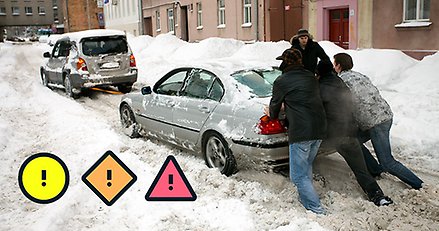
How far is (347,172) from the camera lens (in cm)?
610

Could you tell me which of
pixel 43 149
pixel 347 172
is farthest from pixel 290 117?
pixel 43 149

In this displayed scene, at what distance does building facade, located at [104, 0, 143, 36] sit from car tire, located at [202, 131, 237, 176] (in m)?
34.0

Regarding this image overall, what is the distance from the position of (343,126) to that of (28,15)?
9434 cm

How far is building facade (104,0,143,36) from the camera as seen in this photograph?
132 ft

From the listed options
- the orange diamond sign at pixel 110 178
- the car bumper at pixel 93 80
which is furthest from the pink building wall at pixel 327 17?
the orange diamond sign at pixel 110 178

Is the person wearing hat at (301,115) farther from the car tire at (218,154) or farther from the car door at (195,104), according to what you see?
the car door at (195,104)

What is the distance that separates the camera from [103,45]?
12789 millimetres

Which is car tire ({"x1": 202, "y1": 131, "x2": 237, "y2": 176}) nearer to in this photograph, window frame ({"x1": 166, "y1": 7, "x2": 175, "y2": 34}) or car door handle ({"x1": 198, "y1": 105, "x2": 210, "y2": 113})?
car door handle ({"x1": 198, "y1": 105, "x2": 210, "y2": 113})

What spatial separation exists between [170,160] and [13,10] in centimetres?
9545

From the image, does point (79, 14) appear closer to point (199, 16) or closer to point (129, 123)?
point (199, 16)

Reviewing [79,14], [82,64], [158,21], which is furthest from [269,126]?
[79,14]

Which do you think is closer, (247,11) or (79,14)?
(247,11)

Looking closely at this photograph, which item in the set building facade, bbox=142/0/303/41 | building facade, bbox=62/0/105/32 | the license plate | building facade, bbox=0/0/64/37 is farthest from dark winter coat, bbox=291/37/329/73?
building facade, bbox=0/0/64/37

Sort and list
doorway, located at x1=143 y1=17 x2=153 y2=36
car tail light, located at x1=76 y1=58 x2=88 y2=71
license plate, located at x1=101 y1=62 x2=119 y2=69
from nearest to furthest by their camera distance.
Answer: car tail light, located at x1=76 y1=58 x2=88 y2=71, license plate, located at x1=101 y1=62 x2=119 y2=69, doorway, located at x1=143 y1=17 x2=153 y2=36
